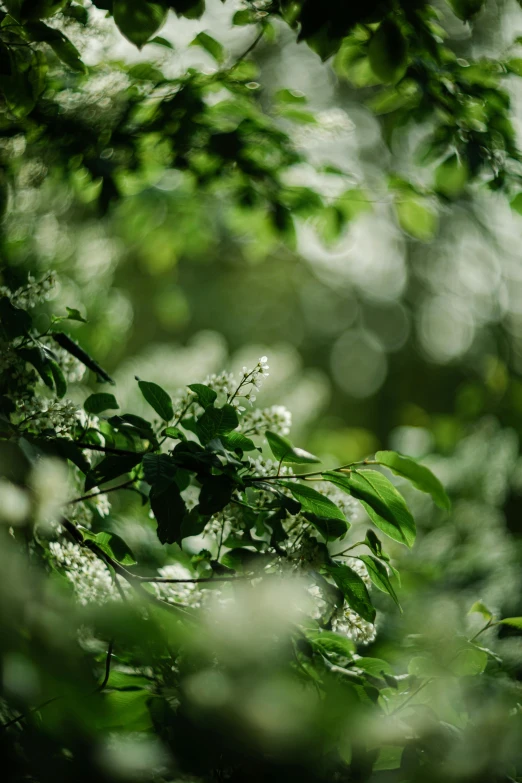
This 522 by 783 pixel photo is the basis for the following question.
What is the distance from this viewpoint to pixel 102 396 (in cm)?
75

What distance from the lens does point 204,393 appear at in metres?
0.64

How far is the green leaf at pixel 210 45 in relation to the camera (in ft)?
3.23

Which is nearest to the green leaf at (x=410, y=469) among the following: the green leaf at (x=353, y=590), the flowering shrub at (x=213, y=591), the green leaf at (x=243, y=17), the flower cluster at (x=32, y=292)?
the flowering shrub at (x=213, y=591)

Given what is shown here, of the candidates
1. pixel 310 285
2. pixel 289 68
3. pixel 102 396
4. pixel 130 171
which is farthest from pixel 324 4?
pixel 310 285

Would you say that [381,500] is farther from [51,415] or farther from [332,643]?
[51,415]

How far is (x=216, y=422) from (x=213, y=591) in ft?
0.72

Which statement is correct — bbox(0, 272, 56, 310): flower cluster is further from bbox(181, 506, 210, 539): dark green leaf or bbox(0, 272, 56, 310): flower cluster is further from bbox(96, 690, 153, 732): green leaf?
bbox(96, 690, 153, 732): green leaf

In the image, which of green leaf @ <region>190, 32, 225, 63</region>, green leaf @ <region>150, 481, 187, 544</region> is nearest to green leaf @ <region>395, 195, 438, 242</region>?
green leaf @ <region>190, 32, 225, 63</region>

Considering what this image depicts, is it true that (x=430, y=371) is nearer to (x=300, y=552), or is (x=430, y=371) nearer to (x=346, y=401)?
(x=346, y=401)

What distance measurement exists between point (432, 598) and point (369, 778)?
78 cm

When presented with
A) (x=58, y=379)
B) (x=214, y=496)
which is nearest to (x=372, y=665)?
(x=214, y=496)

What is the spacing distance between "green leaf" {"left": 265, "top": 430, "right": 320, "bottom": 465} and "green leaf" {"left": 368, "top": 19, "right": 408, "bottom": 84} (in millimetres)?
489

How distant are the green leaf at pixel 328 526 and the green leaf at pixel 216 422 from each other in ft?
0.43

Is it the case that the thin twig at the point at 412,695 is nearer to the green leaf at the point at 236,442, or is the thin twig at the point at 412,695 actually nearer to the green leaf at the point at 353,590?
the green leaf at the point at 353,590
